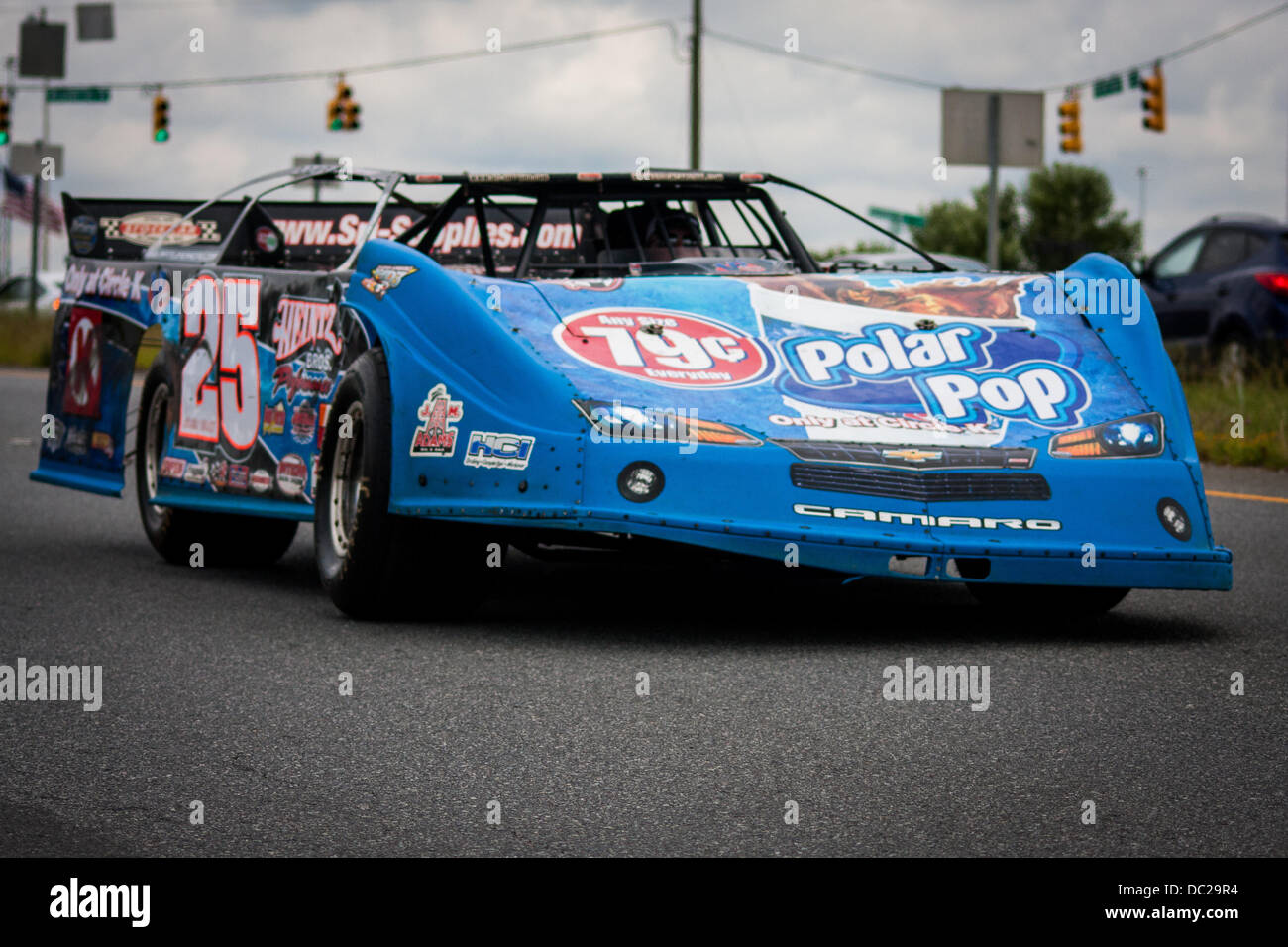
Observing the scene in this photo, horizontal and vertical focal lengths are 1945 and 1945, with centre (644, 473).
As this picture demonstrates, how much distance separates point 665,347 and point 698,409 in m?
0.42

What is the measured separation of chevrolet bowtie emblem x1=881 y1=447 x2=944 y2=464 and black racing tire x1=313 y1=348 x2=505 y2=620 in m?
1.33

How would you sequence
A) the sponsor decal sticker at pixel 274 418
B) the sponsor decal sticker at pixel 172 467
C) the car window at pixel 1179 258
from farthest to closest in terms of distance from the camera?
the car window at pixel 1179 258, the sponsor decal sticker at pixel 172 467, the sponsor decal sticker at pixel 274 418

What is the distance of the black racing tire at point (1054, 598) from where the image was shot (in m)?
6.67

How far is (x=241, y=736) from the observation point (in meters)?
4.74

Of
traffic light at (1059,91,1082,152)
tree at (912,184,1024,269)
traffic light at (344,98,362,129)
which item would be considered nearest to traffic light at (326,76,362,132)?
traffic light at (344,98,362,129)

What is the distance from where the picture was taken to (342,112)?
35906mm

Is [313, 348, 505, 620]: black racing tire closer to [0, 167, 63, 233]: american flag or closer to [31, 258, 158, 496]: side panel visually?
[31, 258, 158, 496]: side panel

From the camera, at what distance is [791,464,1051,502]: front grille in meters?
5.75

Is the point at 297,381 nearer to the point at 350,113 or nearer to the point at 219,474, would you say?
the point at 219,474

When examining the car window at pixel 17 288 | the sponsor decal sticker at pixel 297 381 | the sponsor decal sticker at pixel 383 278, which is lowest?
the sponsor decal sticker at pixel 297 381

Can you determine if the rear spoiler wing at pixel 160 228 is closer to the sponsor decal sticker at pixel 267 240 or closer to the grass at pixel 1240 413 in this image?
the sponsor decal sticker at pixel 267 240

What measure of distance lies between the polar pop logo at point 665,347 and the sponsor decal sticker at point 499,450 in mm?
364

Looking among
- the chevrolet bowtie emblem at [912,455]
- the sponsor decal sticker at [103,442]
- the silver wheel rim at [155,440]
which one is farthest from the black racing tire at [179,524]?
the chevrolet bowtie emblem at [912,455]
